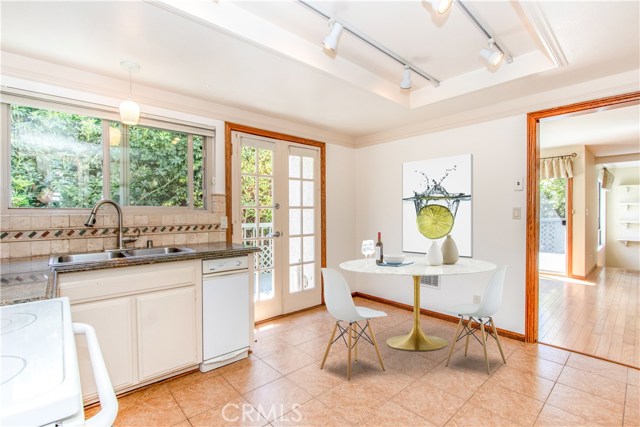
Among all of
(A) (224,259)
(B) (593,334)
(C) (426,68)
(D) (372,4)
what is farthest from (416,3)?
(B) (593,334)

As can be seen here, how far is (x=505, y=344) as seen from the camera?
2.84m

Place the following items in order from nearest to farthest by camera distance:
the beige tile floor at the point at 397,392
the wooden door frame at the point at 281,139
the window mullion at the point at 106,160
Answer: the beige tile floor at the point at 397,392, the window mullion at the point at 106,160, the wooden door frame at the point at 281,139

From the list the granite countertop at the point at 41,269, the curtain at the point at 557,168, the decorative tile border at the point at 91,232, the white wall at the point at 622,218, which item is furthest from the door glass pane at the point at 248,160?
the white wall at the point at 622,218

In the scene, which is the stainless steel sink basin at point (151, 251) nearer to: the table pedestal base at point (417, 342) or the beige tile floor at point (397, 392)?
the beige tile floor at point (397, 392)

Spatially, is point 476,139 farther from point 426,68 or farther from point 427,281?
point 427,281

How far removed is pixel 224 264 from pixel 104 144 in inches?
52.3

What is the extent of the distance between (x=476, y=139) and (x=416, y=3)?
183 centimetres

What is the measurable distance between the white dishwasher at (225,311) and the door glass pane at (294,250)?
1.14 m

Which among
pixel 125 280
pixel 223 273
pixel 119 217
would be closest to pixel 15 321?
pixel 125 280

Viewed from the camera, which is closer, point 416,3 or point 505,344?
point 416,3

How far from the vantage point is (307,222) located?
3900 mm

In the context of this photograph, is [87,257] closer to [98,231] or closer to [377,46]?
[98,231]

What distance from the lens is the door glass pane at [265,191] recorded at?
345 cm

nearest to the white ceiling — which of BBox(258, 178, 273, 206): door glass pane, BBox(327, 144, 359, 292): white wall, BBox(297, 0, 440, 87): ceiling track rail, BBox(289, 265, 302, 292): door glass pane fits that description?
BBox(297, 0, 440, 87): ceiling track rail
